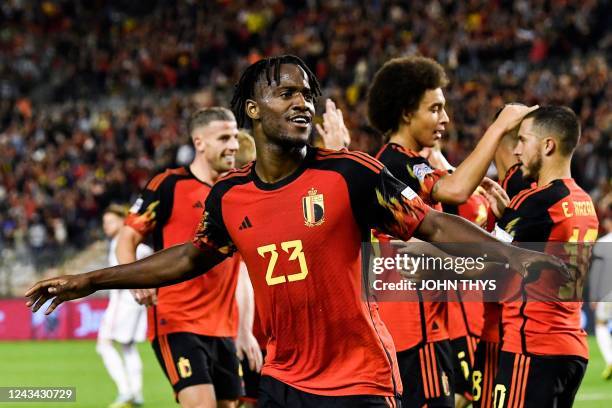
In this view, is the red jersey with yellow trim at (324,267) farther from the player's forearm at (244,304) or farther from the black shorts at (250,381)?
the black shorts at (250,381)

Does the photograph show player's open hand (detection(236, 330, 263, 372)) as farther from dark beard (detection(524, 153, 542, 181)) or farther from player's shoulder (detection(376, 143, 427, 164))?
dark beard (detection(524, 153, 542, 181))

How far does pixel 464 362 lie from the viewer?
740cm

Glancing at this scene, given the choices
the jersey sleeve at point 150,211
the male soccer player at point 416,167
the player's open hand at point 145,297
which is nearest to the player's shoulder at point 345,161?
the male soccer player at point 416,167

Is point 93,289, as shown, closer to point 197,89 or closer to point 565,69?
point 565,69

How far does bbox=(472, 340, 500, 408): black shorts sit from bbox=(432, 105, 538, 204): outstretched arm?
5.79 feet

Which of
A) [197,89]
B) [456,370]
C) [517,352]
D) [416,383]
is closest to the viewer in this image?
[517,352]

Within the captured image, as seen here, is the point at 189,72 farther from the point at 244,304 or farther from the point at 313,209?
the point at 313,209

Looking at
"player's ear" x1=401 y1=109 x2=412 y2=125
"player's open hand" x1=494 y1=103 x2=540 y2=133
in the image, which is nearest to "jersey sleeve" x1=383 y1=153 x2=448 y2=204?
"player's ear" x1=401 y1=109 x2=412 y2=125

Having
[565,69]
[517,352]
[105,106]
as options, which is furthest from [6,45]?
[517,352]

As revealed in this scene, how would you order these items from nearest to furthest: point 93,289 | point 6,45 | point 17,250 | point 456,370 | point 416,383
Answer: point 93,289 → point 416,383 → point 456,370 → point 17,250 → point 6,45

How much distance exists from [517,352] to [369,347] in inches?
58.9

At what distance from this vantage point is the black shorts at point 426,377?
6211mm

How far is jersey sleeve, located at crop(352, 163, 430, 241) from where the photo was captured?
4406 mm

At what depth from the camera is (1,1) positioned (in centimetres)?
4000
